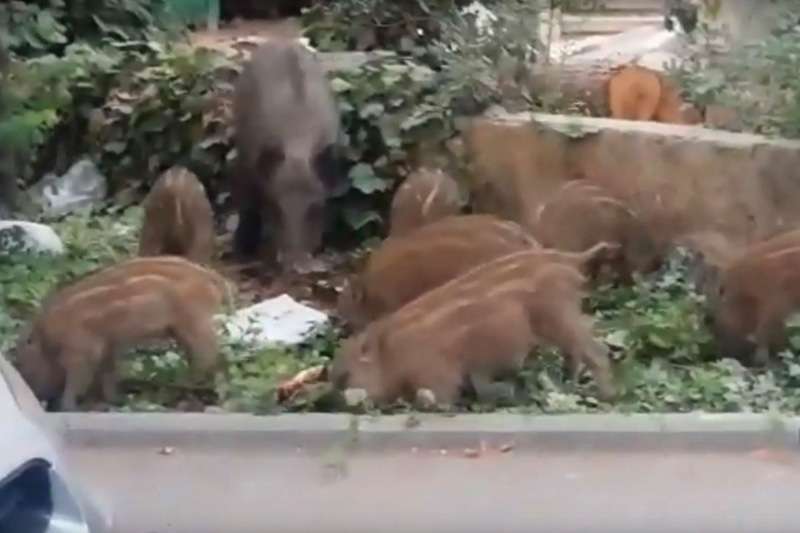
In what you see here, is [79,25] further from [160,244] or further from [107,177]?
[160,244]

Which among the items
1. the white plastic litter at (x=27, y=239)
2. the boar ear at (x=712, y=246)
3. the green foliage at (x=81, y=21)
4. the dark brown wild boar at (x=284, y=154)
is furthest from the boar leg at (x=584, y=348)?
the green foliage at (x=81, y=21)

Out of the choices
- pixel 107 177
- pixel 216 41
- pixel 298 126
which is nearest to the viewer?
Answer: pixel 298 126

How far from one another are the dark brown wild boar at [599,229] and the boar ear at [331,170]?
77 centimetres

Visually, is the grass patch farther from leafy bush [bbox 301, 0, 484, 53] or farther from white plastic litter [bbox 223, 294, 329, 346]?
leafy bush [bbox 301, 0, 484, 53]

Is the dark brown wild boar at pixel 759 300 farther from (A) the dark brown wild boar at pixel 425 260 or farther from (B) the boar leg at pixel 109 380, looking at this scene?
(B) the boar leg at pixel 109 380

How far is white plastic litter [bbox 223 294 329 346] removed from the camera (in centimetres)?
441

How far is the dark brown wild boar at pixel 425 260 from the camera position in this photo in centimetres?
435

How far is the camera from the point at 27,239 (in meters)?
5.18

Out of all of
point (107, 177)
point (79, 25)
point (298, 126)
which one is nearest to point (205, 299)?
point (298, 126)

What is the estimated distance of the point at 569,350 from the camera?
13.1 feet

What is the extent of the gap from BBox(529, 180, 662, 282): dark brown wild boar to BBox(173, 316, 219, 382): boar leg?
93cm

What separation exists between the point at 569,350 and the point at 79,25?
339 centimetres

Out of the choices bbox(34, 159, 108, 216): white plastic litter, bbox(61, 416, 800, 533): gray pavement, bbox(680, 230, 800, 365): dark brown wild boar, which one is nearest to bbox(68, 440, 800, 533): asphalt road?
bbox(61, 416, 800, 533): gray pavement

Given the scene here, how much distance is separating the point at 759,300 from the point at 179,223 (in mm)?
1576
